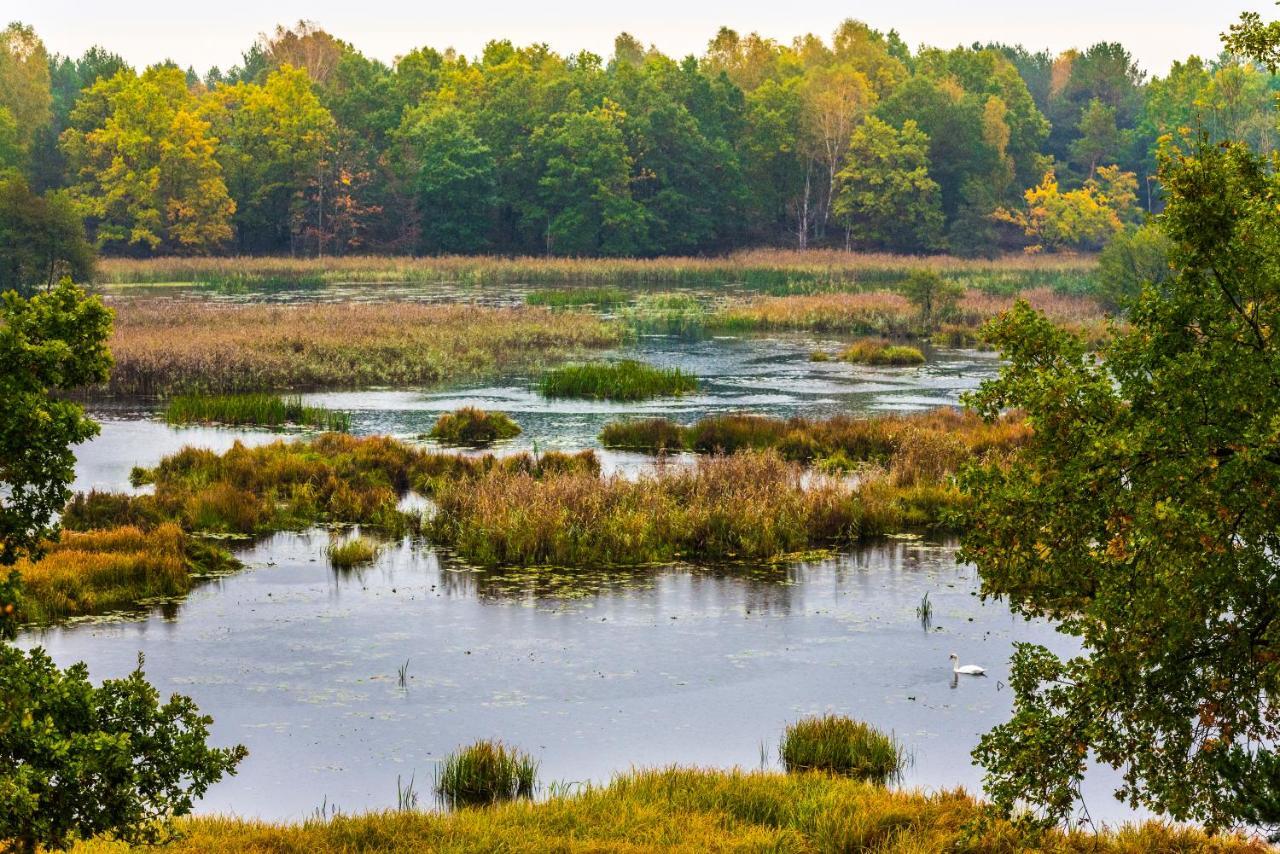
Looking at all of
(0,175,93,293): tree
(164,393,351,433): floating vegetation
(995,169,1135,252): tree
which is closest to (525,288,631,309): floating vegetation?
(0,175,93,293): tree

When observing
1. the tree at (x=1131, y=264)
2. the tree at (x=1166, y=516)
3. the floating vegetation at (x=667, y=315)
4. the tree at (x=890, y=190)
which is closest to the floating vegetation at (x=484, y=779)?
the tree at (x=1166, y=516)

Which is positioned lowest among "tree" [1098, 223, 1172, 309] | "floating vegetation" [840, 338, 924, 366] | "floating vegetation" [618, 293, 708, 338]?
"floating vegetation" [840, 338, 924, 366]

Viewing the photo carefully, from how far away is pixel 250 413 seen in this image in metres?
32.5

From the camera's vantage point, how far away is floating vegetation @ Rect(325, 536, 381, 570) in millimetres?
20312

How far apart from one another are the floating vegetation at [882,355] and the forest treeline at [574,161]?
180ft

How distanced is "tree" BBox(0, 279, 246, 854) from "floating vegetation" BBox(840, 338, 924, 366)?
40.8 metres

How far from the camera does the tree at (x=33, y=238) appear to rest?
52875 millimetres

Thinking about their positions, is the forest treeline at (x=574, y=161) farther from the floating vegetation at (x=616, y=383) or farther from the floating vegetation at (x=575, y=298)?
the floating vegetation at (x=616, y=383)

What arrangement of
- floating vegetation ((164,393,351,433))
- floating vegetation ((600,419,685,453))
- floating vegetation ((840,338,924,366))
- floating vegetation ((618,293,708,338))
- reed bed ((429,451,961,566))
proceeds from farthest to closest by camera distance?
floating vegetation ((618,293,708,338))
floating vegetation ((840,338,924,366))
floating vegetation ((164,393,351,433))
floating vegetation ((600,419,685,453))
reed bed ((429,451,961,566))

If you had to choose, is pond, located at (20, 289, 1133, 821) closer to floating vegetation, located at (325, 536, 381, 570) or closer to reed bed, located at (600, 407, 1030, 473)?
floating vegetation, located at (325, 536, 381, 570)

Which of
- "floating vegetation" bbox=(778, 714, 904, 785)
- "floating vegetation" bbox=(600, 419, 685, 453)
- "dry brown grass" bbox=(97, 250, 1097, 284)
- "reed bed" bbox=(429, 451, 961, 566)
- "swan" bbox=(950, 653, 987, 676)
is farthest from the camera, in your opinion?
"dry brown grass" bbox=(97, 250, 1097, 284)

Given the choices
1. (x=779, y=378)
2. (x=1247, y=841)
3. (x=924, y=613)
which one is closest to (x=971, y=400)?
(x=1247, y=841)

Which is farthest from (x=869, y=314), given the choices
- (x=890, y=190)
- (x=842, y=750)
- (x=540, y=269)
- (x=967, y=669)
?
(x=890, y=190)

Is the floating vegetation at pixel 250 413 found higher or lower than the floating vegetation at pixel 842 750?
higher
